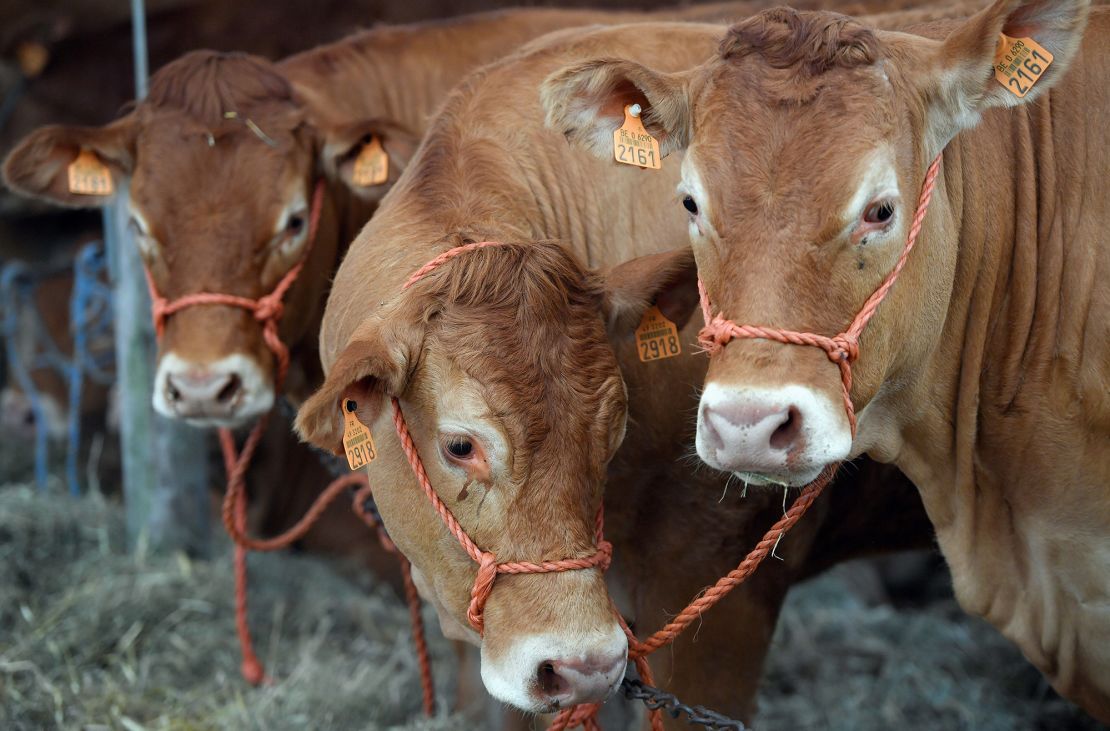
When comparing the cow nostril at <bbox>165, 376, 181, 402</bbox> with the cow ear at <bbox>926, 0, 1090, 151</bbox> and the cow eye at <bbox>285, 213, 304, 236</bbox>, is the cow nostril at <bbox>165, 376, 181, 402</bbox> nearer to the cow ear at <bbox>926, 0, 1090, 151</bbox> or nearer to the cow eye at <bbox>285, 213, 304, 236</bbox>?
the cow eye at <bbox>285, 213, 304, 236</bbox>

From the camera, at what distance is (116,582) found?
5.22 meters

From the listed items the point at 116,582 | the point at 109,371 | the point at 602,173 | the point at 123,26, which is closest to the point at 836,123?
the point at 602,173

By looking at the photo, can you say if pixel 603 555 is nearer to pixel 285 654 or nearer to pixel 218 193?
pixel 218 193

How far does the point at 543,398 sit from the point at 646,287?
495 mm

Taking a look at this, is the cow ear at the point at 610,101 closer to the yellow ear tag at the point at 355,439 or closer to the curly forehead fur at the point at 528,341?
the curly forehead fur at the point at 528,341

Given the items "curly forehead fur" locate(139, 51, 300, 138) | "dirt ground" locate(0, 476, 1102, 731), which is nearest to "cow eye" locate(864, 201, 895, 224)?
"dirt ground" locate(0, 476, 1102, 731)

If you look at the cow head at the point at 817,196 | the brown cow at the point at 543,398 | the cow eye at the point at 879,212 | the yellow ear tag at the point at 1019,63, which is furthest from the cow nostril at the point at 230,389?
the yellow ear tag at the point at 1019,63

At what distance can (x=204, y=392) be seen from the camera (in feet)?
13.8

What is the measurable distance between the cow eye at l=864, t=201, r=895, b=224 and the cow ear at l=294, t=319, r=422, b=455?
1.09 meters

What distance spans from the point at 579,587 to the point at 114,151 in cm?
284

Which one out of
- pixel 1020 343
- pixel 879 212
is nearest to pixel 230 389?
pixel 879 212

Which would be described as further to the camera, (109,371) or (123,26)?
(123,26)

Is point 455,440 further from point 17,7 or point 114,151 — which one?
point 17,7

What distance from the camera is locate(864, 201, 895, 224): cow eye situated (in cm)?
284
